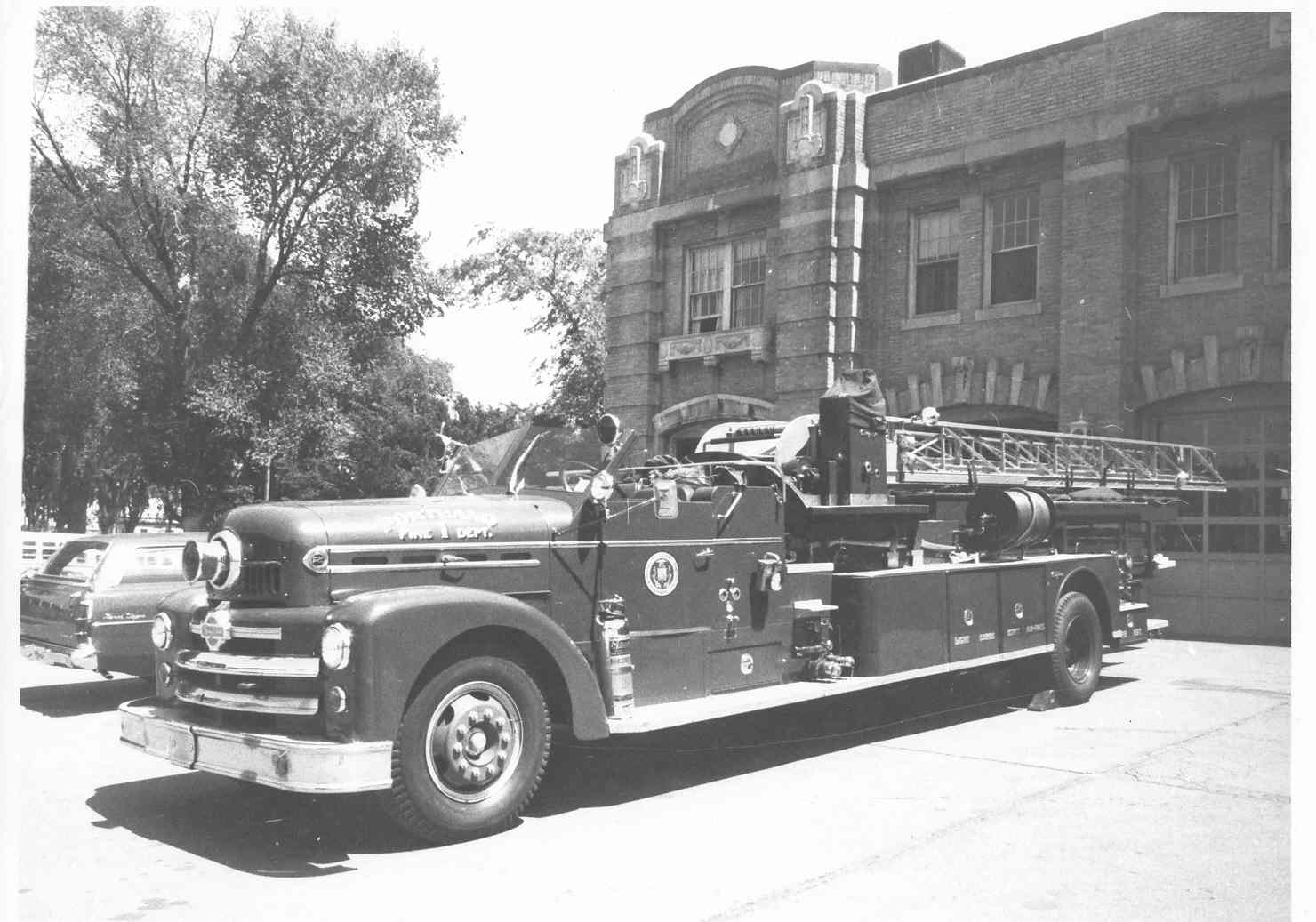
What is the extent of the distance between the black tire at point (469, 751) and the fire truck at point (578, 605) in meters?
0.01

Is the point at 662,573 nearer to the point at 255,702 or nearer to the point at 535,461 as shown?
the point at 535,461

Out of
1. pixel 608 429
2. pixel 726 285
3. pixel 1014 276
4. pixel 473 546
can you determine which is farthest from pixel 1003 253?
pixel 473 546

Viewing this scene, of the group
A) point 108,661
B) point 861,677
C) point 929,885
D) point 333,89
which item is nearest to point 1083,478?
point 861,677

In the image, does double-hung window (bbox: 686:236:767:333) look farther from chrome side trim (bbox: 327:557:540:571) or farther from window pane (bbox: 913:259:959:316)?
chrome side trim (bbox: 327:557:540:571)

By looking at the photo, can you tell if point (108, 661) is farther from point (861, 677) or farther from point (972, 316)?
point (972, 316)

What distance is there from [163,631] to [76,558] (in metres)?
4.55

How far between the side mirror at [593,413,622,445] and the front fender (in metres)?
1.44

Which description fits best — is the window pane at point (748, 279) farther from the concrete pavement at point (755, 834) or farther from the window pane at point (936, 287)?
the concrete pavement at point (755, 834)

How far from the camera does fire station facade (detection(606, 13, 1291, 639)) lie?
1296cm

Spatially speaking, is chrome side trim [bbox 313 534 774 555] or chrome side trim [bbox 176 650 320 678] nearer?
chrome side trim [bbox 176 650 320 678]

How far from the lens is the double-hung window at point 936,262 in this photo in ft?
58.6

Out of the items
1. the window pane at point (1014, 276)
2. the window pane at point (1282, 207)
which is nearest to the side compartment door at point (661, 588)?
the window pane at point (1282, 207)

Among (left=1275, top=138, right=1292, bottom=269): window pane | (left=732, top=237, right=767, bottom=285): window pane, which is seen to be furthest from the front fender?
(left=732, top=237, right=767, bottom=285): window pane
